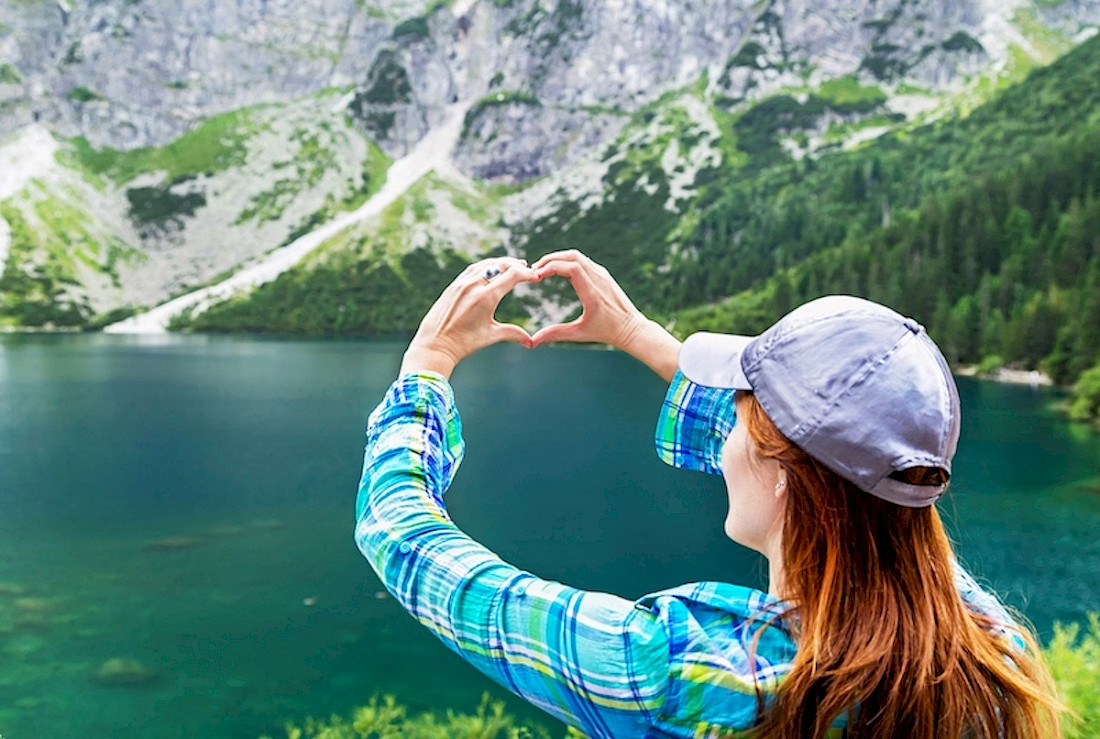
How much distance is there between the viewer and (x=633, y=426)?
43031 mm

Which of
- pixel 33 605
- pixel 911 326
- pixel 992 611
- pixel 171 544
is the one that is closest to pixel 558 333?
pixel 911 326

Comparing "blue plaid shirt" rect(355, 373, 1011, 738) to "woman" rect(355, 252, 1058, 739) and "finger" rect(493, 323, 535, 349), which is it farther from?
"finger" rect(493, 323, 535, 349)

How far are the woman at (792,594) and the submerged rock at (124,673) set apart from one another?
639 inches

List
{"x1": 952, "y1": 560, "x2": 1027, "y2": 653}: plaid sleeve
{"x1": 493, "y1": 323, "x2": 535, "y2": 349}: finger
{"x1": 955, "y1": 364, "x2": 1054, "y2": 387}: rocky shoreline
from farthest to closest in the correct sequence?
1. {"x1": 955, "y1": 364, "x2": 1054, "y2": 387}: rocky shoreline
2. {"x1": 493, "y1": 323, "x2": 535, "y2": 349}: finger
3. {"x1": 952, "y1": 560, "x2": 1027, "y2": 653}: plaid sleeve

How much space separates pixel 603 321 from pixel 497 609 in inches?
41.2

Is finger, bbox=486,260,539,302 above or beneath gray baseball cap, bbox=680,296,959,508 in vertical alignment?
above

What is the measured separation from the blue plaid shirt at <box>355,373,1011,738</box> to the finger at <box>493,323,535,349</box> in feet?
1.34

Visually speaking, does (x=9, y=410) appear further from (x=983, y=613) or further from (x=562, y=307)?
(x=562, y=307)

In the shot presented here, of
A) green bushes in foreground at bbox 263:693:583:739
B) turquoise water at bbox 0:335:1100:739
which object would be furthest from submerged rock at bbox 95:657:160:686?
green bushes in foreground at bbox 263:693:583:739

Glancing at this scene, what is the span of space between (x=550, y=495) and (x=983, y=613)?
2710cm

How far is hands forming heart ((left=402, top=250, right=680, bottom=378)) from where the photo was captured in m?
1.81

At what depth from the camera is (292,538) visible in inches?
926

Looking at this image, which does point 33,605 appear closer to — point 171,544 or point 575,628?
point 171,544

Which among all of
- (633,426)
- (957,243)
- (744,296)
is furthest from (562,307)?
(633,426)
